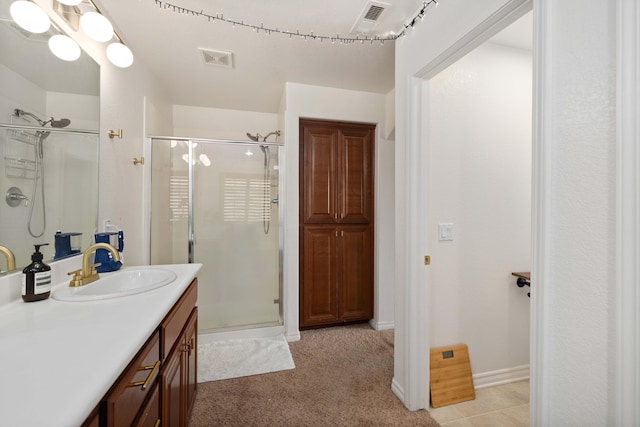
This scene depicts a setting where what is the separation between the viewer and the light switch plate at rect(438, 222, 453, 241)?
1768 millimetres

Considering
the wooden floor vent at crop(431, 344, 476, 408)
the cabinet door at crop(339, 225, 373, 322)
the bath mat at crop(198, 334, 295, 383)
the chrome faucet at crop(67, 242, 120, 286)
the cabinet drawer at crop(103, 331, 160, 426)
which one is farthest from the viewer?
the cabinet door at crop(339, 225, 373, 322)

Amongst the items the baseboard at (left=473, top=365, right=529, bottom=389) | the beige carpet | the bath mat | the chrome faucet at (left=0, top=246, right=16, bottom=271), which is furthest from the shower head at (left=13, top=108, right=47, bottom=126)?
the baseboard at (left=473, top=365, right=529, bottom=389)

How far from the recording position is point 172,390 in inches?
44.5

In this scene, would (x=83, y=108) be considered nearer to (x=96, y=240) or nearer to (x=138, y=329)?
(x=96, y=240)

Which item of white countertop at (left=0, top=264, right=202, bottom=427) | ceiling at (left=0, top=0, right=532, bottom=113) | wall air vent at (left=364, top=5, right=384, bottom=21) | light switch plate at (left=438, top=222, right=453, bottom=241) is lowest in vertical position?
white countertop at (left=0, top=264, right=202, bottom=427)

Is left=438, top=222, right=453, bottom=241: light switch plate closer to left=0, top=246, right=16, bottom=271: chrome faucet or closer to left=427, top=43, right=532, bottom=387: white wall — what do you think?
left=427, top=43, right=532, bottom=387: white wall

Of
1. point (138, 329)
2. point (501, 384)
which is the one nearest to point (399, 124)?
point (138, 329)

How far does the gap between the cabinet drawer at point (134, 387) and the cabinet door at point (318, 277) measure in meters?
1.81

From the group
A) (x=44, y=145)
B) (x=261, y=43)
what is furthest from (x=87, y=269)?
(x=261, y=43)

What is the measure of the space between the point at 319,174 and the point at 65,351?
7.55 ft

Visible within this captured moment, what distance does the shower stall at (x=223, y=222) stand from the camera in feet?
8.30

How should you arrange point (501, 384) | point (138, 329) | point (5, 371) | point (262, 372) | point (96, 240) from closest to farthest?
point (5, 371) < point (138, 329) < point (96, 240) < point (501, 384) < point (262, 372)

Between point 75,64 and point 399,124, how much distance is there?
1792mm

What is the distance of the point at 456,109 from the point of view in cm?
177
